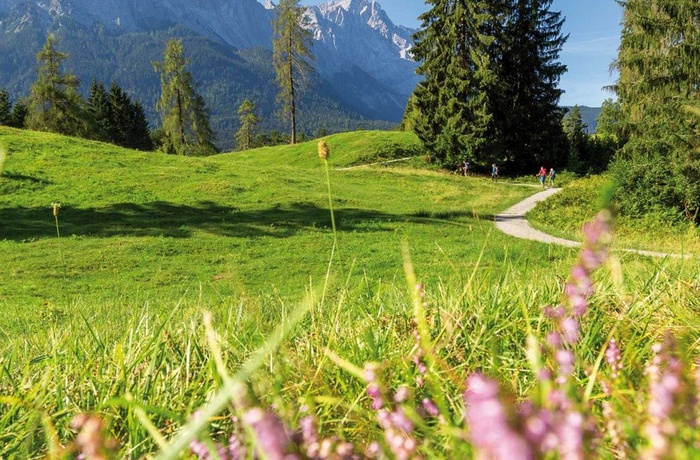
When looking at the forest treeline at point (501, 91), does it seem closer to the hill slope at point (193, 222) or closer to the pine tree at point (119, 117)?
the hill slope at point (193, 222)

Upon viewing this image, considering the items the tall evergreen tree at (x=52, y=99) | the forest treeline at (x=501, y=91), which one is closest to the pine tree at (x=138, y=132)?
the tall evergreen tree at (x=52, y=99)

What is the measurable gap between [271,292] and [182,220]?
1147 centimetres

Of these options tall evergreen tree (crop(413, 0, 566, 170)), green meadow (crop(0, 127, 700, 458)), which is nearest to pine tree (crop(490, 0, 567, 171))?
tall evergreen tree (crop(413, 0, 566, 170))

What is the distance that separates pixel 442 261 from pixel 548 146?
29.8 m

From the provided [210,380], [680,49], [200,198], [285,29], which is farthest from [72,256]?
[285,29]

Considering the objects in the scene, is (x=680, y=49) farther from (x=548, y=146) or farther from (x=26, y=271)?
(x=26, y=271)

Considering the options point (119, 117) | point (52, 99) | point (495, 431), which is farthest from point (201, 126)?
point (495, 431)

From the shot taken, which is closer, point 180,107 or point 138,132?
point 180,107

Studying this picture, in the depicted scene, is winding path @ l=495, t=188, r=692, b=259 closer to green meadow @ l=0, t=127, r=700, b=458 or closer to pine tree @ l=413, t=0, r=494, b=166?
green meadow @ l=0, t=127, r=700, b=458

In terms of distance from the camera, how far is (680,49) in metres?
24.3

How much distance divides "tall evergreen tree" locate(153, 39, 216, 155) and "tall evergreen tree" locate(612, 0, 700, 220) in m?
43.4

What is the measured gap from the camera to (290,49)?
52.8 meters

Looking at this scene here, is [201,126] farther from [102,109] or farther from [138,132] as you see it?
[138,132]

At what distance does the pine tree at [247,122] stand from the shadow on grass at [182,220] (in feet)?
155
